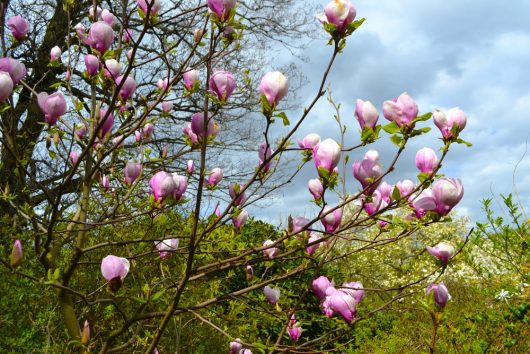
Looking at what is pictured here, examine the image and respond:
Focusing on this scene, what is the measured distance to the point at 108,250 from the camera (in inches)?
168

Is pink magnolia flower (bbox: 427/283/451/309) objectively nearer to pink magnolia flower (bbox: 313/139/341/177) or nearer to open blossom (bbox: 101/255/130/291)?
pink magnolia flower (bbox: 313/139/341/177)

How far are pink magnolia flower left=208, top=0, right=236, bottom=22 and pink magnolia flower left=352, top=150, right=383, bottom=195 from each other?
0.60 metres

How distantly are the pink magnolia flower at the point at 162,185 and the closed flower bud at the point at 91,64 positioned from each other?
519 mm

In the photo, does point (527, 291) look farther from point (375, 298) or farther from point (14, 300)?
point (375, 298)

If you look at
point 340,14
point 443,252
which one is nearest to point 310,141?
point 340,14

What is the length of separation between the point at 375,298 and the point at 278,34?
486cm

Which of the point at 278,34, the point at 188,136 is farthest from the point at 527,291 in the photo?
the point at 278,34

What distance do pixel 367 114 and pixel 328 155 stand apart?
0.17 metres

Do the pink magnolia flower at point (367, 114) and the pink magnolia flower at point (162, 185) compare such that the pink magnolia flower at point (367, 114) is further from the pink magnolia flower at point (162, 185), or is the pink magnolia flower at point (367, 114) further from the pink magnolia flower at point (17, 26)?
the pink magnolia flower at point (17, 26)

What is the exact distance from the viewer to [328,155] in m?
1.52

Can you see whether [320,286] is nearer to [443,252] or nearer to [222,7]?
[443,252]

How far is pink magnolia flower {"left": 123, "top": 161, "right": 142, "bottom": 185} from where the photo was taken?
2.31m

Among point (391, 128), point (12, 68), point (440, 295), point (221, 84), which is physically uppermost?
point (12, 68)

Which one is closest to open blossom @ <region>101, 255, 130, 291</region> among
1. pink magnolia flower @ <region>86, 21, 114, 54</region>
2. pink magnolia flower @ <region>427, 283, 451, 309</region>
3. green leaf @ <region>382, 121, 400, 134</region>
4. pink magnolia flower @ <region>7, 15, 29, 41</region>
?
pink magnolia flower @ <region>86, 21, 114, 54</region>
